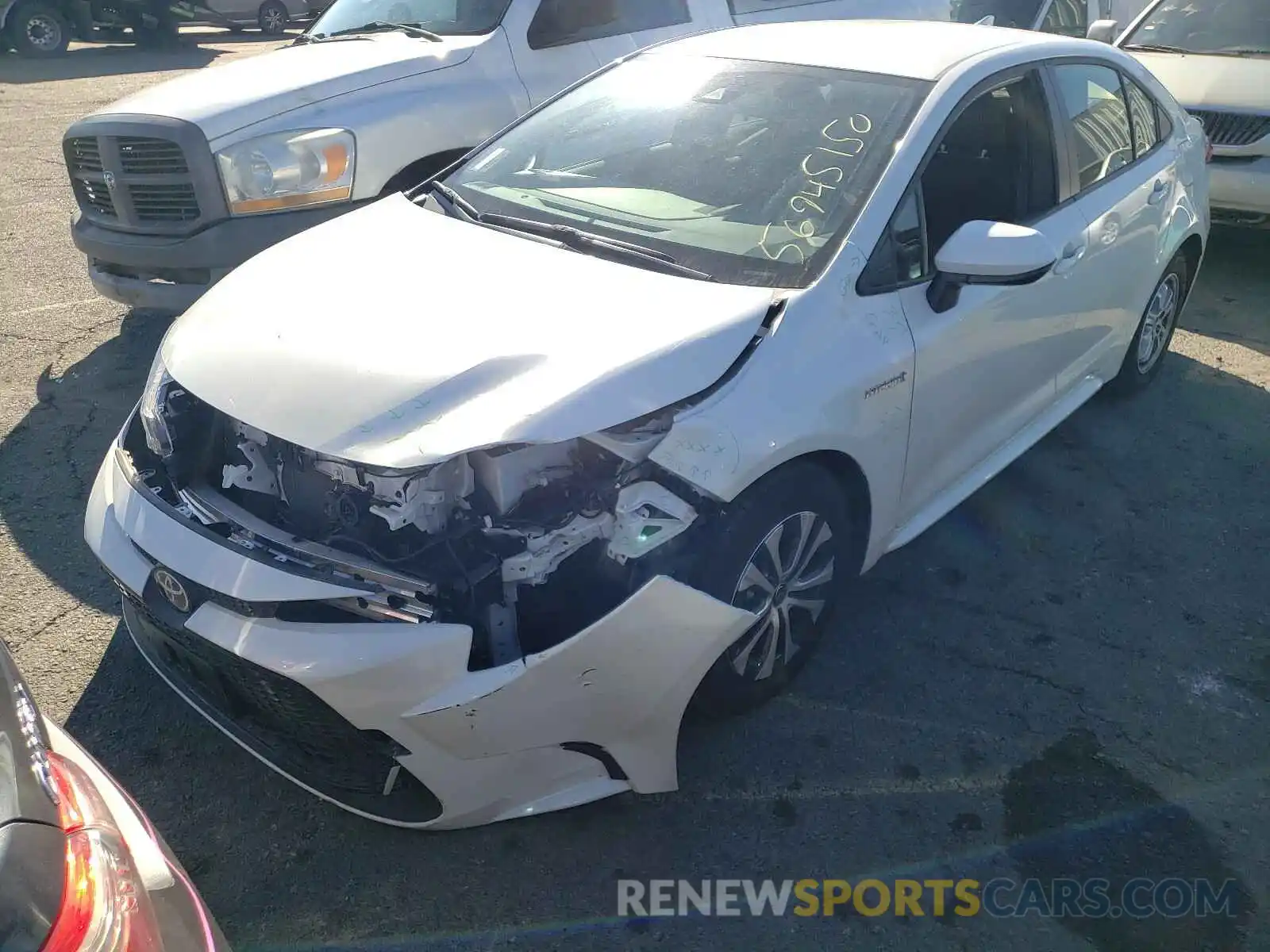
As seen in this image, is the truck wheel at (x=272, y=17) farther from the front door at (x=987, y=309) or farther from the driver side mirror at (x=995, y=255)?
the driver side mirror at (x=995, y=255)

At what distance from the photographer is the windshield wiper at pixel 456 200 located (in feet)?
11.0

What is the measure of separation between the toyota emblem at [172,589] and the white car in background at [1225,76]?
21.1 feet

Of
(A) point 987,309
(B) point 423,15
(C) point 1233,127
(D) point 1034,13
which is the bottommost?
(C) point 1233,127

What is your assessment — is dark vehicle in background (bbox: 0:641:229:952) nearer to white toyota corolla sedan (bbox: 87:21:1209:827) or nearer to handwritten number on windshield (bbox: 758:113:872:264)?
white toyota corolla sedan (bbox: 87:21:1209:827)

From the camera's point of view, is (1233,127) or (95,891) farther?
(1233,127)

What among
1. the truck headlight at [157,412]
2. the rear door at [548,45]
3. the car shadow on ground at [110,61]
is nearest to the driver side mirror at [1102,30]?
the rear door at [548,45]

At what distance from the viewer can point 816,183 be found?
9.96 ft

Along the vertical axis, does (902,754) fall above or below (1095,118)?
below

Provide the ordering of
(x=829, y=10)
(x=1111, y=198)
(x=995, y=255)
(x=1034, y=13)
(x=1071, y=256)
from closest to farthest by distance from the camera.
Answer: (x=995, y=255), (x=1071, y=256), (x=1111, y=198), (x=829, y=10), (x=1034, y=13)

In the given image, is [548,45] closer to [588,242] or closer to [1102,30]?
[588,242]

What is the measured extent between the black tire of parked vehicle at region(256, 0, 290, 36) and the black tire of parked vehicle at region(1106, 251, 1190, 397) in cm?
1912

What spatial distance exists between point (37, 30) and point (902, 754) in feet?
59.3

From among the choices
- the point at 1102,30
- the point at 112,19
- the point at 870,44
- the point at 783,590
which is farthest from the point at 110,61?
the point at 783,590

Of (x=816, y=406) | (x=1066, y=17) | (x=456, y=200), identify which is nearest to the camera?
(x=816, y=406)
